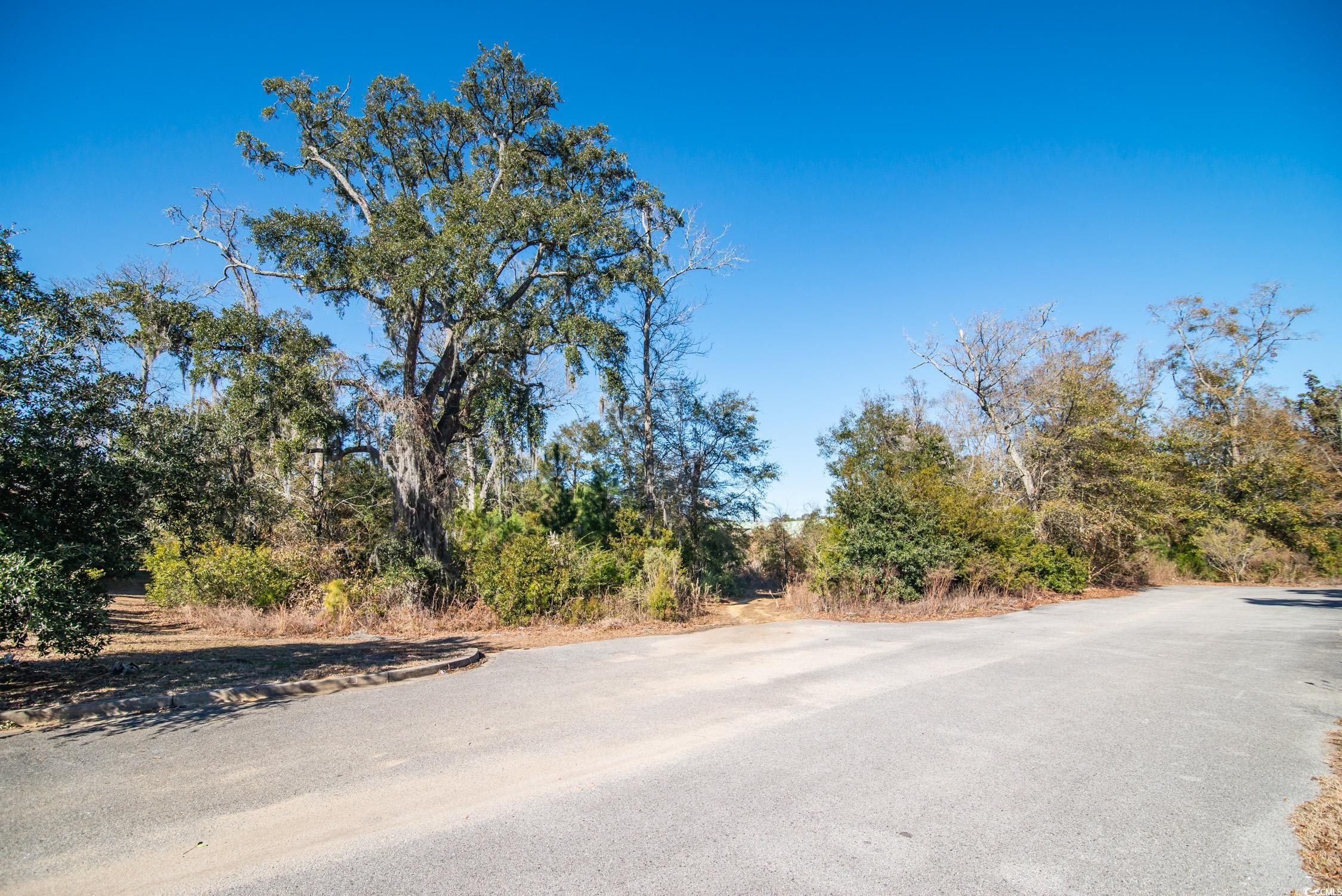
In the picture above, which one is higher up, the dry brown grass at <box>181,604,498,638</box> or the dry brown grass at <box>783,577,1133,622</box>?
the dry brown grass at <box>181,604,498,638</box>

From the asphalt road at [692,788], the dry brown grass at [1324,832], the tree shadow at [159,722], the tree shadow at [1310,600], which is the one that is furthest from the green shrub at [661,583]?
the tree shadow at [1310,600]

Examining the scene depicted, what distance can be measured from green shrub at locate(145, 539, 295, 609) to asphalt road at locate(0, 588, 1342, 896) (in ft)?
23.2

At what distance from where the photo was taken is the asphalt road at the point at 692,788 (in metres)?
2.99

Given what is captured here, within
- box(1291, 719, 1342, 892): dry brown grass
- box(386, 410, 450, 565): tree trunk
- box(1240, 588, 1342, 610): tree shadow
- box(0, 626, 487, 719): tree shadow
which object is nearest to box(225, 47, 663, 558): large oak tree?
box(386, 410, 450, 565): tree trunk

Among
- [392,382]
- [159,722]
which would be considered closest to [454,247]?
[392,382]

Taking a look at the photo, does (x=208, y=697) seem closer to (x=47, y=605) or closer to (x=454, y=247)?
(x=47, y=605)

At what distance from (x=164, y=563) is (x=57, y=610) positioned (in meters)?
9.94

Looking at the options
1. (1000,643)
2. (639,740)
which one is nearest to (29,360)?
(639,740)

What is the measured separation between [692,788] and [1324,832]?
3743 millimetres

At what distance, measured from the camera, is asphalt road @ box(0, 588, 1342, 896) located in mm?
2992

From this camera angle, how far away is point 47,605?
5121mm

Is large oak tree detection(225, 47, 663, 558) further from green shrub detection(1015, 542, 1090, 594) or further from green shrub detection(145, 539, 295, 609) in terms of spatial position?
green shrub detection(1015, 542, 1090, 594)

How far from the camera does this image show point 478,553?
522 inches

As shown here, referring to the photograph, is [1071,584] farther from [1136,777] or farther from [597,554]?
[1136,777]
